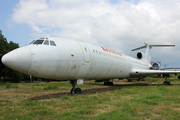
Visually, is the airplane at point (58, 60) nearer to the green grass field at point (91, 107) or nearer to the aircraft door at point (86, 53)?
the aircraft door at point (86, 53)

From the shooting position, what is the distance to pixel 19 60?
604 cm

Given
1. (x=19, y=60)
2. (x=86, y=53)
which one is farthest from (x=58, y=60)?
(x=86, y=53)

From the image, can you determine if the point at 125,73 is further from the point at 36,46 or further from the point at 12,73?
the point at 12,73

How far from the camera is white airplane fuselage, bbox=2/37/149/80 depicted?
20.3ft

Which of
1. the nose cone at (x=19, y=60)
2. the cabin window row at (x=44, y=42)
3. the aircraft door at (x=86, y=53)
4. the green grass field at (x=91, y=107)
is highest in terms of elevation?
the cabin window row at (x=44, y=42)

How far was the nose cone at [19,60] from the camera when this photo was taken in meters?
5.98

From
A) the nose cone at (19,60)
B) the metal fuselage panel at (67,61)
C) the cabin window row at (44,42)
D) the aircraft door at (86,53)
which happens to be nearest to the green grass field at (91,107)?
the metal fuselage panel at (67,61)

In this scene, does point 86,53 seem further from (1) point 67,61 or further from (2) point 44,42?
(2) point 44,42

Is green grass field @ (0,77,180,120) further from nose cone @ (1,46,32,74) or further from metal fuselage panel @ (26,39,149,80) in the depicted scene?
nose cone @ (1,46,32,74)

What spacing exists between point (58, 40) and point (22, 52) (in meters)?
2.22

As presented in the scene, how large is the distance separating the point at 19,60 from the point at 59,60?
1.91 meters

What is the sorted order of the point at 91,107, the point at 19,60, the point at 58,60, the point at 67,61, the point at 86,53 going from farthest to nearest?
the point at 86,53 < the point at 67,61 < the point at 58,60 < the point at 19,60 < the point at 91,107

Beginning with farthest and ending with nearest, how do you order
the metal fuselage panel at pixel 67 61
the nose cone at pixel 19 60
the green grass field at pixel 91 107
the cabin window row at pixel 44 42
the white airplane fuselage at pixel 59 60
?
1. the cabin window row at pixel 44 42
2. the metal fuselage panel at pixel 67 61
3. the white airplane fuselage at pixel 59 60
4. the nose cone at pixel 19 60
5. the green grass field at pixel 91 107

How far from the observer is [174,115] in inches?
176
